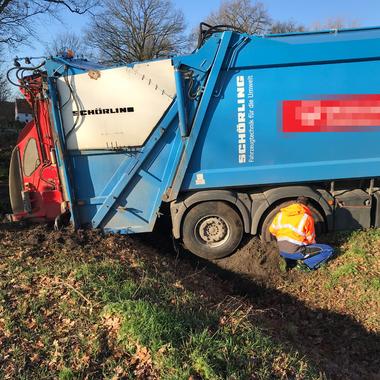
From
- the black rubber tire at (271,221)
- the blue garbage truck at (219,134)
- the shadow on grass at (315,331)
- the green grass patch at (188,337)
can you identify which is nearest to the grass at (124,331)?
the green grass patch at (188,337)

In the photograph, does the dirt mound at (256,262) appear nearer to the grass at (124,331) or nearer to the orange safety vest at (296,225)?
the orange safety vest at (296,225)

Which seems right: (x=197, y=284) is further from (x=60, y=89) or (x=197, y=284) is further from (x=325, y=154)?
(x=60, y=89)

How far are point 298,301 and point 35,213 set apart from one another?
3.86 m

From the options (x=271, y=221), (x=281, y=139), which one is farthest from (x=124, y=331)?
(x=281, y=139)

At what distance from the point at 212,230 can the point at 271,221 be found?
0.82 meters

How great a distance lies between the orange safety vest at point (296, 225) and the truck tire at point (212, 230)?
60cm

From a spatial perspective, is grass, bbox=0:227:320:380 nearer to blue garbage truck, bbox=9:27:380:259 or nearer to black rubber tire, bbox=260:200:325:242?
blue garbage truck, bbox=9:27:380:259

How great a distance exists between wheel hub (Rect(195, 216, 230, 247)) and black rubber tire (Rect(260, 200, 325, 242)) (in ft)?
1.67

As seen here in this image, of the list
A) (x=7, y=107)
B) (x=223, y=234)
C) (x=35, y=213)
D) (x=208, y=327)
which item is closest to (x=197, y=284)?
(x=223, y=234)

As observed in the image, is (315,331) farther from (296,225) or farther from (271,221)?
(271,221)

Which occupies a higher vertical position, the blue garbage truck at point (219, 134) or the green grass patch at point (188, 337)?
the blue garbage truck at point (219, 134)

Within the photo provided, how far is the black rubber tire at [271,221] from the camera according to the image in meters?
5.30

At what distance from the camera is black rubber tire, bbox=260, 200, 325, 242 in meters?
5.30

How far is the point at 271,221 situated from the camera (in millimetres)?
5332
